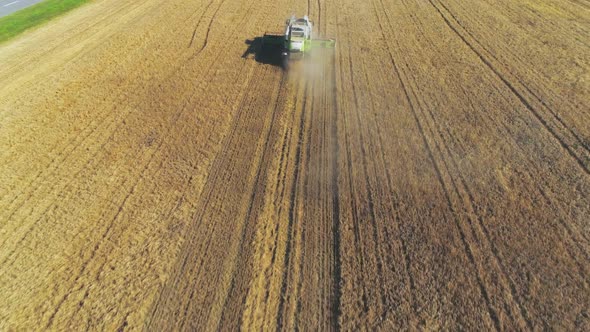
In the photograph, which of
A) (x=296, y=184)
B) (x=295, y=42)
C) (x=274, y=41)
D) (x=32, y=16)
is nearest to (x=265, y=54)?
(x=274, y=41)

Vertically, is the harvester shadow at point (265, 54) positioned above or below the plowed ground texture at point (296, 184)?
above

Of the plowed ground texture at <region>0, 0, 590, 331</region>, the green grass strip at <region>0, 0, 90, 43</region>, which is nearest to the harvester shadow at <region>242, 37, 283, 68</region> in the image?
the plowed ground texture at <region>0, 0, 590, 331</region>

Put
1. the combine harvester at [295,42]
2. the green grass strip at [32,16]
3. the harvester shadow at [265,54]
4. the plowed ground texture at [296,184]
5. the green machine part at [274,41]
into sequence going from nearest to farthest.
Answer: the plowed ground texture at [296,184] → the combine harvester at [295,42] → the harvester shadow at [265,54] → the green machine part at [274,41] → the green grass strip at [32,16]

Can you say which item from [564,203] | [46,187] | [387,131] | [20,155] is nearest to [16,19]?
[20,155]

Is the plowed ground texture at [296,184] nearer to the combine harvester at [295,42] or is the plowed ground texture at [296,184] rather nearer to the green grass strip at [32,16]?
the combine harvester at [295,42]

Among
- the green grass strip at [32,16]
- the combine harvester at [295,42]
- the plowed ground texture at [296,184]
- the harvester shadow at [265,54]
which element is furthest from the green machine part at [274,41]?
the green grass strip at [32,16]

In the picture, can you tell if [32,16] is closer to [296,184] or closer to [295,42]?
[295,42]
